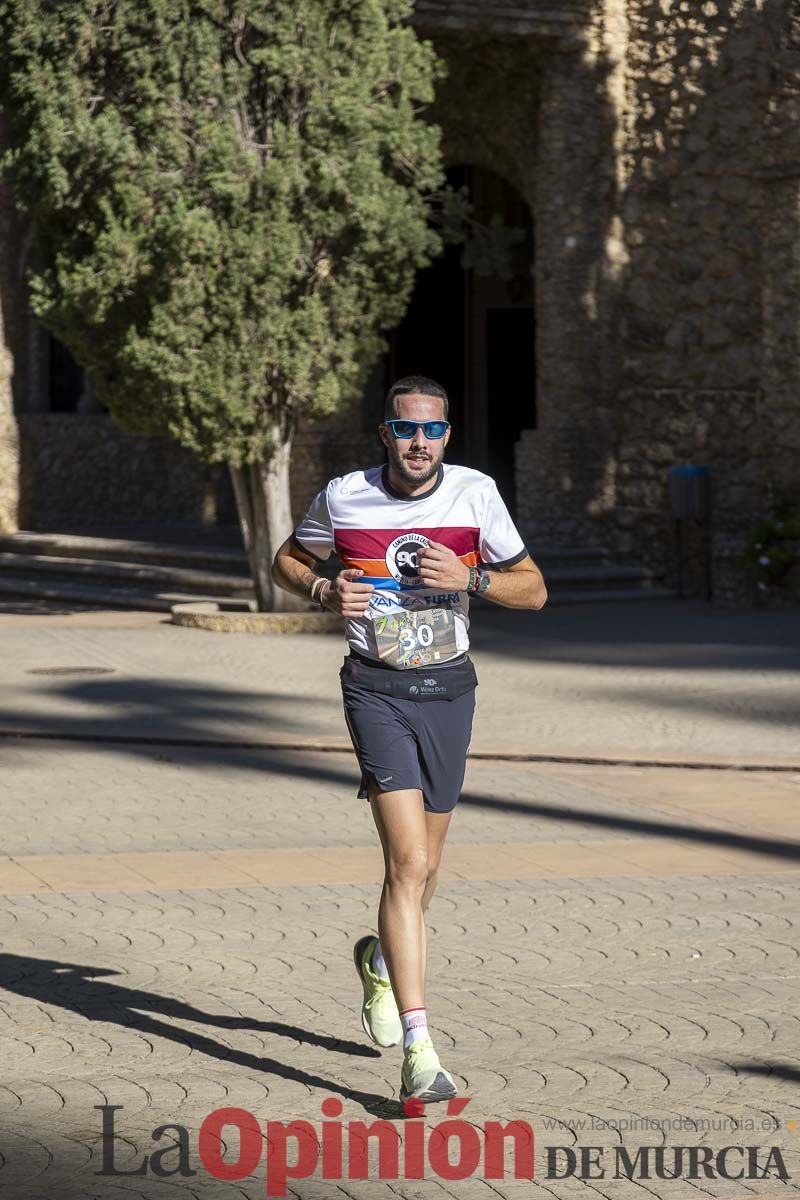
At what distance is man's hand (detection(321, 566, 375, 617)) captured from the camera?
18.8 ft

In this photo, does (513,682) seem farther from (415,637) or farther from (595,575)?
(415,637)

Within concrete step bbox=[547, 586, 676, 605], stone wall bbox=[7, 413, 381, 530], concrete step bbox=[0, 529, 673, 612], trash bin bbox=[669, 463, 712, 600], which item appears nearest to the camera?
concrete step bbox=[547, 586, 676, 605]

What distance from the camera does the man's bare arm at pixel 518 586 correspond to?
6031 millimetres

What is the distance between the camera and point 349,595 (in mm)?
5719

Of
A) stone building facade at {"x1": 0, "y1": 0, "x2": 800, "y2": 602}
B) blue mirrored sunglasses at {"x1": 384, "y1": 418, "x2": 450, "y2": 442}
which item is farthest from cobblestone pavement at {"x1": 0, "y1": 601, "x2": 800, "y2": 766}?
blue mirrored sunglasses at {"x1": 384, "y1": 418, "x2": 450, "y2": 442}

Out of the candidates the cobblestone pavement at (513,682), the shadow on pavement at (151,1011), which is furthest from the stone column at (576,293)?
the shadow on pavement at (151,1011)

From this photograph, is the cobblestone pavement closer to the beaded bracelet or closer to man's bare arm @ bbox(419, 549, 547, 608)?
man's bare arm @ bbox(419, 549, 547, 608)

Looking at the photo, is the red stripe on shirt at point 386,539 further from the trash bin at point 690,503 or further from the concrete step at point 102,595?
the trash bin at point 690,503

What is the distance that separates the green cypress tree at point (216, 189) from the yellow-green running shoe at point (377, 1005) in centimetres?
1259

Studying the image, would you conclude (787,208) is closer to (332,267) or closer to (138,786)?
(332,267)

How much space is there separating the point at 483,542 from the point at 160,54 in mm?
12931

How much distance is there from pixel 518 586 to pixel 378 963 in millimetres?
1185

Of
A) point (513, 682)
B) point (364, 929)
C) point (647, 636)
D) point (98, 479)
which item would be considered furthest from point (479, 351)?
point (364, 929)

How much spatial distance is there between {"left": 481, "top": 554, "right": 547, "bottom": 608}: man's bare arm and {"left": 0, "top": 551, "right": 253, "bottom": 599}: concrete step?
49.6ft
